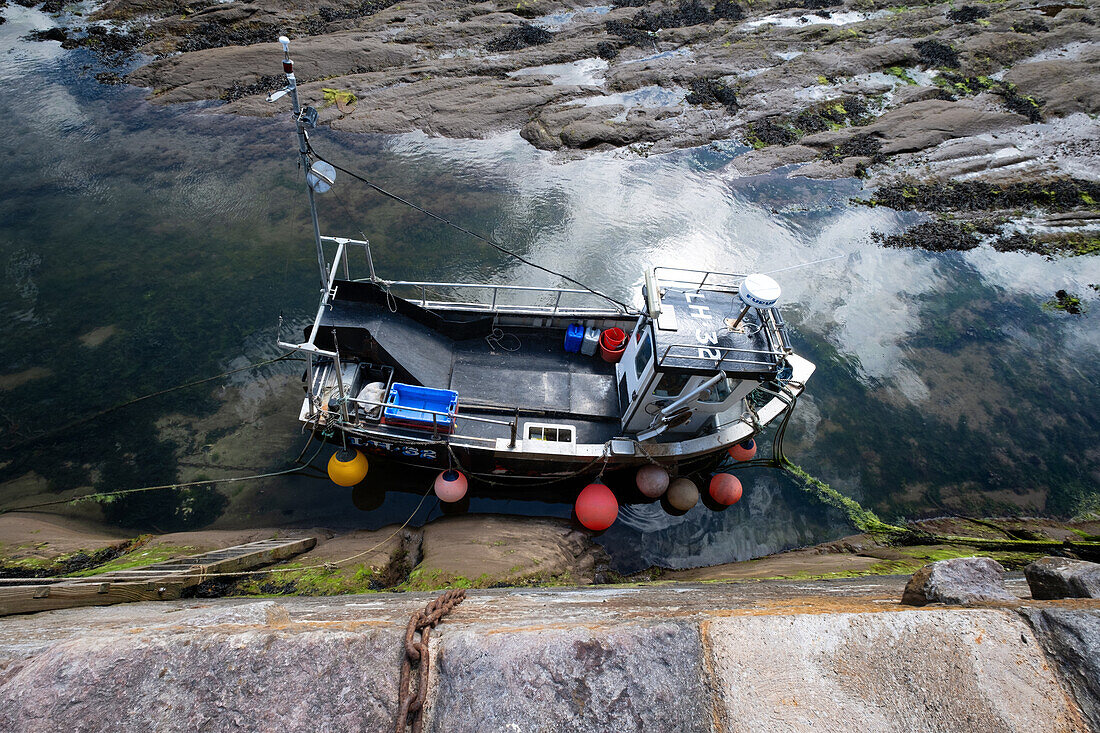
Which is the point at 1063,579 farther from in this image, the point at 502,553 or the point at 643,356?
the point at 502,553

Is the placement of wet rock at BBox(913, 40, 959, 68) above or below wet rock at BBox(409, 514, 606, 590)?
above

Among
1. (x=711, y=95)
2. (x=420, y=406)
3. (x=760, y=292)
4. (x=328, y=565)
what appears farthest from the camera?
(x=711, y=95)

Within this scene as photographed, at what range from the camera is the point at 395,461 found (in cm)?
1029

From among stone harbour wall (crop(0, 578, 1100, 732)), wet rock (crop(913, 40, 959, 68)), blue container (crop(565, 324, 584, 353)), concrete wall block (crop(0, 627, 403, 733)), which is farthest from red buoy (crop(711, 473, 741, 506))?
wet rock (crop(913, 40, 959, 68))

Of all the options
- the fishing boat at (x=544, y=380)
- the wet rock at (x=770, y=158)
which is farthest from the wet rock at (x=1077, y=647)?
the wet rock at (x=770, y=158)

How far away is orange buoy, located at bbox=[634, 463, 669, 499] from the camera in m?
10.1

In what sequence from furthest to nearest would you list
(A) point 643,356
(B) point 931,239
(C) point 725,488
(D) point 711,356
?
(B) point 931,239 < (C) point 725,488 < (A) point 643,356 < (D) point 711,356

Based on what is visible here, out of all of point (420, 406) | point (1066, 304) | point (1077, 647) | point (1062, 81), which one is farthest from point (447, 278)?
point (1062, 81)

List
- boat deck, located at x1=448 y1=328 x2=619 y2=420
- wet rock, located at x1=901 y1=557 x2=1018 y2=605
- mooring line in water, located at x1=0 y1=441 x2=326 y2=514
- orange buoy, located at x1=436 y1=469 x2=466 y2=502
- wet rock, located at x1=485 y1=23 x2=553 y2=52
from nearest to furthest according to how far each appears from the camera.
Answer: wet rock, located at x1=901 y1=557 x2=1018 y2=605 < orange buoy, located at x1=436 y1=469 x2=466 y2=502 < mooring line in water, located at x1=0 y1=441 x2=326 y2=514 < boat deck, located at x1=448 y1=328 x2=619 y2=420 < wet rock, located at x1=485 y1=23 x2=553 y2=52

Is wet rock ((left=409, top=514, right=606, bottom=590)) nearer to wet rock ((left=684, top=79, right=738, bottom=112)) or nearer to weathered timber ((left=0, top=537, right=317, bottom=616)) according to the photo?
weathered timber ((left=0, top=537, right=317, bottom=616))

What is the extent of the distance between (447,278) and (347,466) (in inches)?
295

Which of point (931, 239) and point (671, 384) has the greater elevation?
point (671, 384)

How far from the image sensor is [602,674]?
312 cm

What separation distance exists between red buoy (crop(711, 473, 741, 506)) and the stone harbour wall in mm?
A: 7488
